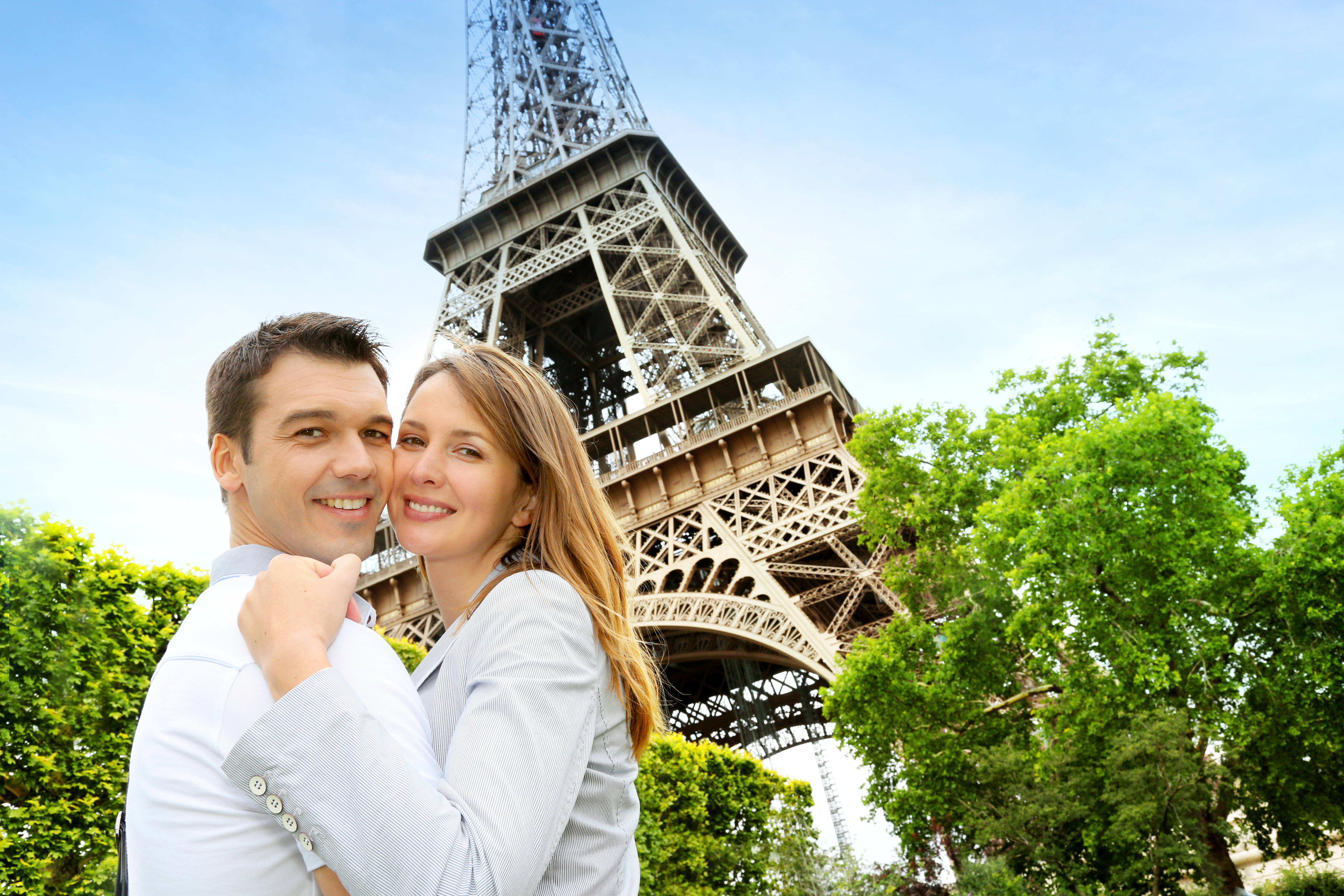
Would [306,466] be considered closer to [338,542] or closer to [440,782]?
[338,542]

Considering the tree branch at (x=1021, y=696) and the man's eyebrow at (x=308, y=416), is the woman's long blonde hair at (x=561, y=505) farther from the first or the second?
the tree branch at (x=1021, y=696)

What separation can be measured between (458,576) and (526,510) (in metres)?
0.25

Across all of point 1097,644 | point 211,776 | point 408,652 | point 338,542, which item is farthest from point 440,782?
point 408,652

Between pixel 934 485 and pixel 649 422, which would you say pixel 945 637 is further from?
pixel 649 422

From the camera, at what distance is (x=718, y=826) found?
18.3 meters

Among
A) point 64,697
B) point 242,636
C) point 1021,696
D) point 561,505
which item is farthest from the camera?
point 1021,696

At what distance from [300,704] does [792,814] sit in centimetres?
2044

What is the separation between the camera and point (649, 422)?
79.0 feet

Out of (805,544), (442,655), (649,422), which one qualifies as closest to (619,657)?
(442,655)

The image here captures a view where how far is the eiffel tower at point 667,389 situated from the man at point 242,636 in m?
10.6

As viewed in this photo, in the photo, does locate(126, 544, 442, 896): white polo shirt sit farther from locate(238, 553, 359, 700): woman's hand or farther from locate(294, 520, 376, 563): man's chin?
locate(294, 520, 376, 563): man's chin

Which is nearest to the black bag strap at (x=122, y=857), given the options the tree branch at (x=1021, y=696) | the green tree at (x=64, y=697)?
the green tree at (x=64, y=697)

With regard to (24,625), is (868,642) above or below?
below

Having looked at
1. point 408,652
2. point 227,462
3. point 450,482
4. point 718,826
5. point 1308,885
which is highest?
point 408,652
